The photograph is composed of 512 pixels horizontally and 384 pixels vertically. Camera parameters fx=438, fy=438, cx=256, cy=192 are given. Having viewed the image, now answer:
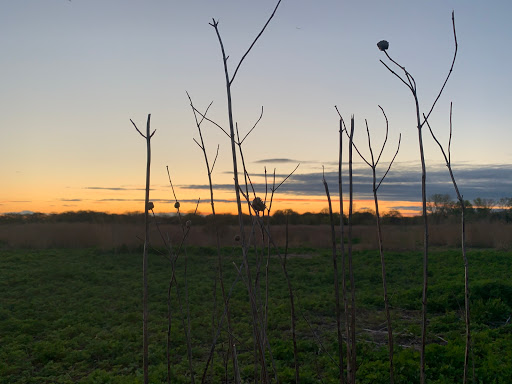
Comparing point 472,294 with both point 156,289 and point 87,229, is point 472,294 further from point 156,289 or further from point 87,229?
point 87,229

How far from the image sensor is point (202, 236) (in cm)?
1627

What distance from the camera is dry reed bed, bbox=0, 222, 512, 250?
15.0m

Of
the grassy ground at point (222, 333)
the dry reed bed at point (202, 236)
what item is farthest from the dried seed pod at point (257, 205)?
the dry reed bed at point (202, 236)

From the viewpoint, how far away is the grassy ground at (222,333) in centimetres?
407

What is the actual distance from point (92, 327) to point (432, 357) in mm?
4568

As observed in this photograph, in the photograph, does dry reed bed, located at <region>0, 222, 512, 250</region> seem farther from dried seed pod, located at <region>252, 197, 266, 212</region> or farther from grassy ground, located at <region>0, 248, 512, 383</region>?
dried seed pod, located at <region>252, 197, 266, 212</region>

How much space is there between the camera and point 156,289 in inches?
352

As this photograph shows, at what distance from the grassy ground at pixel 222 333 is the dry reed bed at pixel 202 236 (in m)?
3.05

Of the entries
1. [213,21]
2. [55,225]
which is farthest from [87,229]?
[213,21]

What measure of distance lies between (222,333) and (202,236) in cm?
1078

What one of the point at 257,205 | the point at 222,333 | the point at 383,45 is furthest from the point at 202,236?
the point at 383,45

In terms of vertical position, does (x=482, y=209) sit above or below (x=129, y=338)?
above

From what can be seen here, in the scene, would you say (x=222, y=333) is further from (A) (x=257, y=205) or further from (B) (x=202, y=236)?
(B) (x=202, y=236)

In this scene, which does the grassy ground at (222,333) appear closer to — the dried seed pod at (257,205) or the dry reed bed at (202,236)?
the dried seed pod at (257,205)
